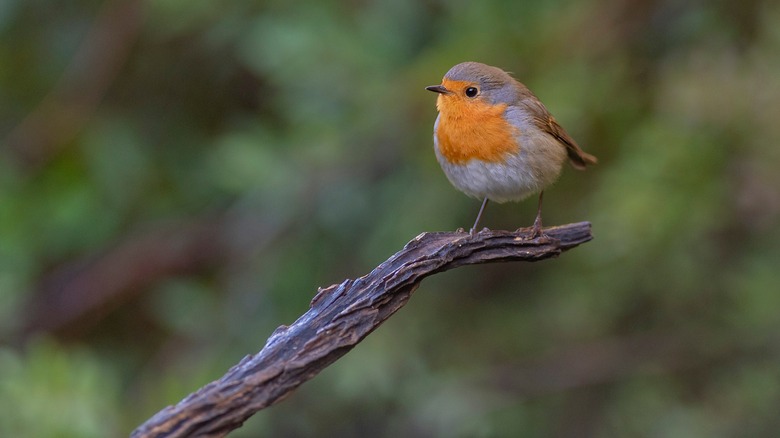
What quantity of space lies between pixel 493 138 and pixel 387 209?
4.79 feet

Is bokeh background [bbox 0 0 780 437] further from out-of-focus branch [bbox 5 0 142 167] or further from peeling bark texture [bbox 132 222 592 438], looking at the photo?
peeling bark texture [bbox 132 222 592 438]

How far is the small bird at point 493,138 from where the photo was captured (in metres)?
3.57

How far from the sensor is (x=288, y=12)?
5277 millimetres

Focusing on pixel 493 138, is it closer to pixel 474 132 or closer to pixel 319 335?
pixel 474 132

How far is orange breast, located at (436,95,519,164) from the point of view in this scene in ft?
11.7

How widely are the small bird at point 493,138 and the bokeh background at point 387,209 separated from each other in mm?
791

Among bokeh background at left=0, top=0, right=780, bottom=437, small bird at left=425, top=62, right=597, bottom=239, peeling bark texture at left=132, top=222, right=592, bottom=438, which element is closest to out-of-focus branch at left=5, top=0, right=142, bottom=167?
bokeh background at left=0, top=0, right=780, bottom=437

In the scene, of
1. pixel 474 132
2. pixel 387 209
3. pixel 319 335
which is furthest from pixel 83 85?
pixel 319 335

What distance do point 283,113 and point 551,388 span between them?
206cm

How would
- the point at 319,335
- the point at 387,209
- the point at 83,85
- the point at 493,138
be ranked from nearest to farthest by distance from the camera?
the point at 319,335 < the point at 493,138 < the point at 387,209 < the point at 83,85

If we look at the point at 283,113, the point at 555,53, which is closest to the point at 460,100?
the point at 555,53

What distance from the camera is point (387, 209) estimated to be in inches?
197

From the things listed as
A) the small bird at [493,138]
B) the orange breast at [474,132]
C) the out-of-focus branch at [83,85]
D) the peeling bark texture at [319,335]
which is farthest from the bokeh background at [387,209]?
the peeling bark texture at [319,335]

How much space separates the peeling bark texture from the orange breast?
2.80ft
